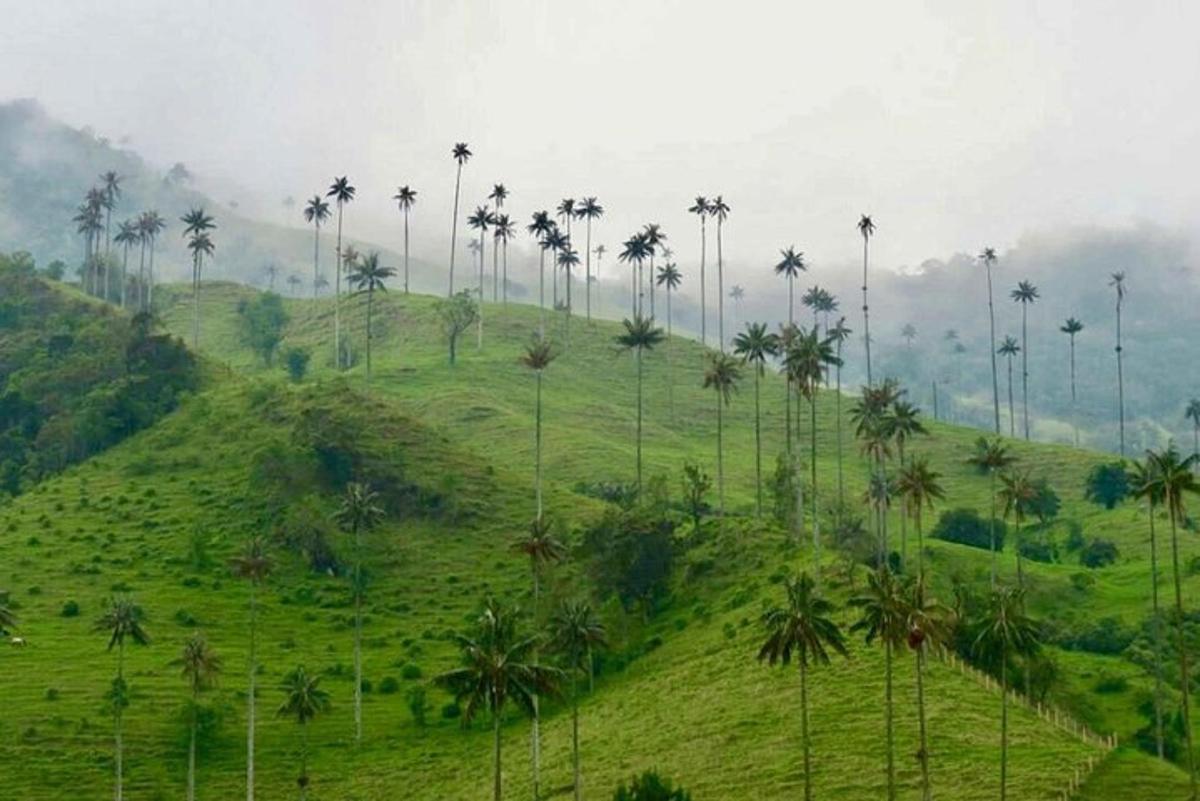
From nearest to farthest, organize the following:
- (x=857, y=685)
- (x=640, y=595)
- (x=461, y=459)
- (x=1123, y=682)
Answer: (x=857, y=685) → (x=1123, y=682) → (x=640, y=595) → (x=461, y=459)

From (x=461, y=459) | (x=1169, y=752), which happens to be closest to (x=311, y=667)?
(x=461, y=459)

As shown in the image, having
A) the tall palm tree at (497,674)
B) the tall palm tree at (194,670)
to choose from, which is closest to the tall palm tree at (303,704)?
the tall palm tree at (194,670)

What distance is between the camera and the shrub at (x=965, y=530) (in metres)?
192

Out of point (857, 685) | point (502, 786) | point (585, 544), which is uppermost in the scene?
point (585, 544)

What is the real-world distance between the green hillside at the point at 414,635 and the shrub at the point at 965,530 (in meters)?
10.7

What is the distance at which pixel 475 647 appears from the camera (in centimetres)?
8012

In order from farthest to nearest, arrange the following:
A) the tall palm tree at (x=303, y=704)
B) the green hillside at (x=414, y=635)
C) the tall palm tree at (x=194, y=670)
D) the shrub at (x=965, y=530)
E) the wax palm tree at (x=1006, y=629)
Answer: the shrub at (x=965, y=530)
the tall palm tree at (x=303, y=704)
the tall palm tree at (x=194, y=670)
the green hillside at (x=414, y=635)
the wax palm tree at (x=1006, y=629)

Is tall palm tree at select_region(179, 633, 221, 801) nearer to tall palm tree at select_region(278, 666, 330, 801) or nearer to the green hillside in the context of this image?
the green hillside

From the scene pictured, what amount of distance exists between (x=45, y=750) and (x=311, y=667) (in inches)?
1096

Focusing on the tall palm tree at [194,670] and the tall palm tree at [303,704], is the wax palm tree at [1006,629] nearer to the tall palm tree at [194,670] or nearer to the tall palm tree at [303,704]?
the tall palm tree at [303,704]

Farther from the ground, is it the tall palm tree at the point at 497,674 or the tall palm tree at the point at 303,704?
the tall palm tree at the point at 497,674

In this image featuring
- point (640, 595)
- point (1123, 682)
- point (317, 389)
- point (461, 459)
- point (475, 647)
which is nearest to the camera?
point (475, 647)

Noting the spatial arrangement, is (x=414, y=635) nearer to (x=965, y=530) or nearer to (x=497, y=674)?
(x=497, y=674)

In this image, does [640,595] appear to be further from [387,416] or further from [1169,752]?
[387,416]
